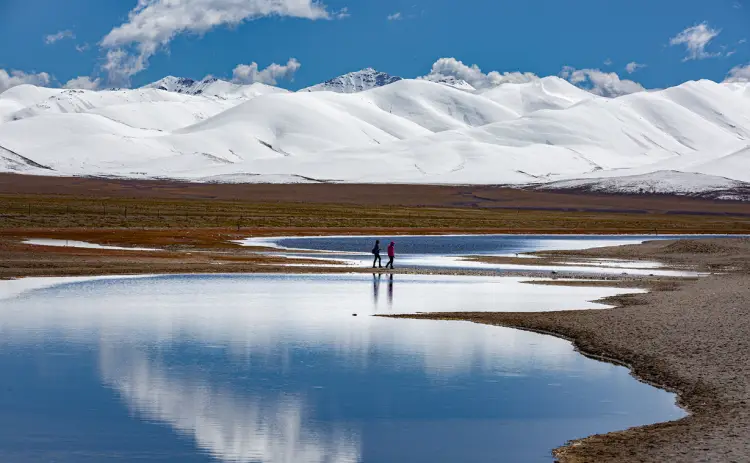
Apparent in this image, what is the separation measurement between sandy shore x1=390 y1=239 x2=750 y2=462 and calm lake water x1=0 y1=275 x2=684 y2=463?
26.0 inches

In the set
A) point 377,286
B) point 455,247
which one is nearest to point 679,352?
point 377,286

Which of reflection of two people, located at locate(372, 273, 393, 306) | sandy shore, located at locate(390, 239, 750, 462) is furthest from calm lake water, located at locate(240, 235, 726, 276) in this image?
sandy shore, located at locate(390, 239, 750, 462)

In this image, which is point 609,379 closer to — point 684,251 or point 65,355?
point 65,355

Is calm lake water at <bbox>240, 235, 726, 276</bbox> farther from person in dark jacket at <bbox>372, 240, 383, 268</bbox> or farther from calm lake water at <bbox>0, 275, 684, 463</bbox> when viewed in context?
calm lake water at <bbox>0, 275, 684, 463</bbox>

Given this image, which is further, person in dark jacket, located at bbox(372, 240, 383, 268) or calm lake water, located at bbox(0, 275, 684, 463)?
person in dark jacket, located at bbox(372, 240, 383, 268)

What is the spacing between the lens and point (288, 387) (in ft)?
66.5

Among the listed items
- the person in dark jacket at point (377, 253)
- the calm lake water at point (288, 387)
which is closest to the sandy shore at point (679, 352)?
the calm lake water at point (288, 387)

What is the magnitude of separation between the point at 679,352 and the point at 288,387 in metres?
8.47

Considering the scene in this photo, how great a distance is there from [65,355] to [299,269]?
2395 centimetres

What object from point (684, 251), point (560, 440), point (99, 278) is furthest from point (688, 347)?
point (684, 251)

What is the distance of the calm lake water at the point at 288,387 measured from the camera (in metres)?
16.2

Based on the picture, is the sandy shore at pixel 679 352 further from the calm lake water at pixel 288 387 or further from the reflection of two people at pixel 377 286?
the reflection of two people at pixel 377 286

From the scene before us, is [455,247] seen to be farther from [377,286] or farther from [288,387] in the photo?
[288,387]

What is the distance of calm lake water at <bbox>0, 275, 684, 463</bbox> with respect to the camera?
1622 cm
